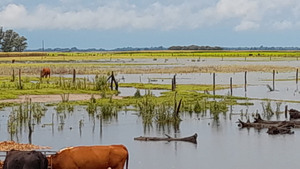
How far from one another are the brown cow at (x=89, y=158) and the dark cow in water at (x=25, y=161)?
33.0 inches

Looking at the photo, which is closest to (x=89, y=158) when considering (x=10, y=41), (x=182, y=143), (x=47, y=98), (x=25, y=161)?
(x=25, y=161)

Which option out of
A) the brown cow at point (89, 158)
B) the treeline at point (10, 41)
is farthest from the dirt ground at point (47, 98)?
the treeline at point (10, 41)

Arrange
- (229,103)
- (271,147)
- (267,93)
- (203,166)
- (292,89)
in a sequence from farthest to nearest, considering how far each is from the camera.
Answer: (292,89), (267,93), (229,103), (271,147), (203,166)

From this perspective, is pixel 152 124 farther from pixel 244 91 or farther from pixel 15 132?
pixel 244 91

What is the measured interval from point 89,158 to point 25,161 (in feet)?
6.40

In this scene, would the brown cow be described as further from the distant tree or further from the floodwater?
the distant tree

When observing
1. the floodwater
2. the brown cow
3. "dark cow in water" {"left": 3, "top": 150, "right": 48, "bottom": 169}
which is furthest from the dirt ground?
"dark cow in water" {"left": 3, "top": 150, "right": 48, "bottom": 169}

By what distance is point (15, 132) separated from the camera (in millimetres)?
28156

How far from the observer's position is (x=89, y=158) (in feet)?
50.7

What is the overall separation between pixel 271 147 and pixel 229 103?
15.1 m

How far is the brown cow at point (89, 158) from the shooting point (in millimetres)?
15117

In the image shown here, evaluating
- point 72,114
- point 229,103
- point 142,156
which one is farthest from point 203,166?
point 229,103

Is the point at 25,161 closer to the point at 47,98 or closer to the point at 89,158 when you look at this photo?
the point at 89,158

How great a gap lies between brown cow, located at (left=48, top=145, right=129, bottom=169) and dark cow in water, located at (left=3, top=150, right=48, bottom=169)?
839 millimetres
